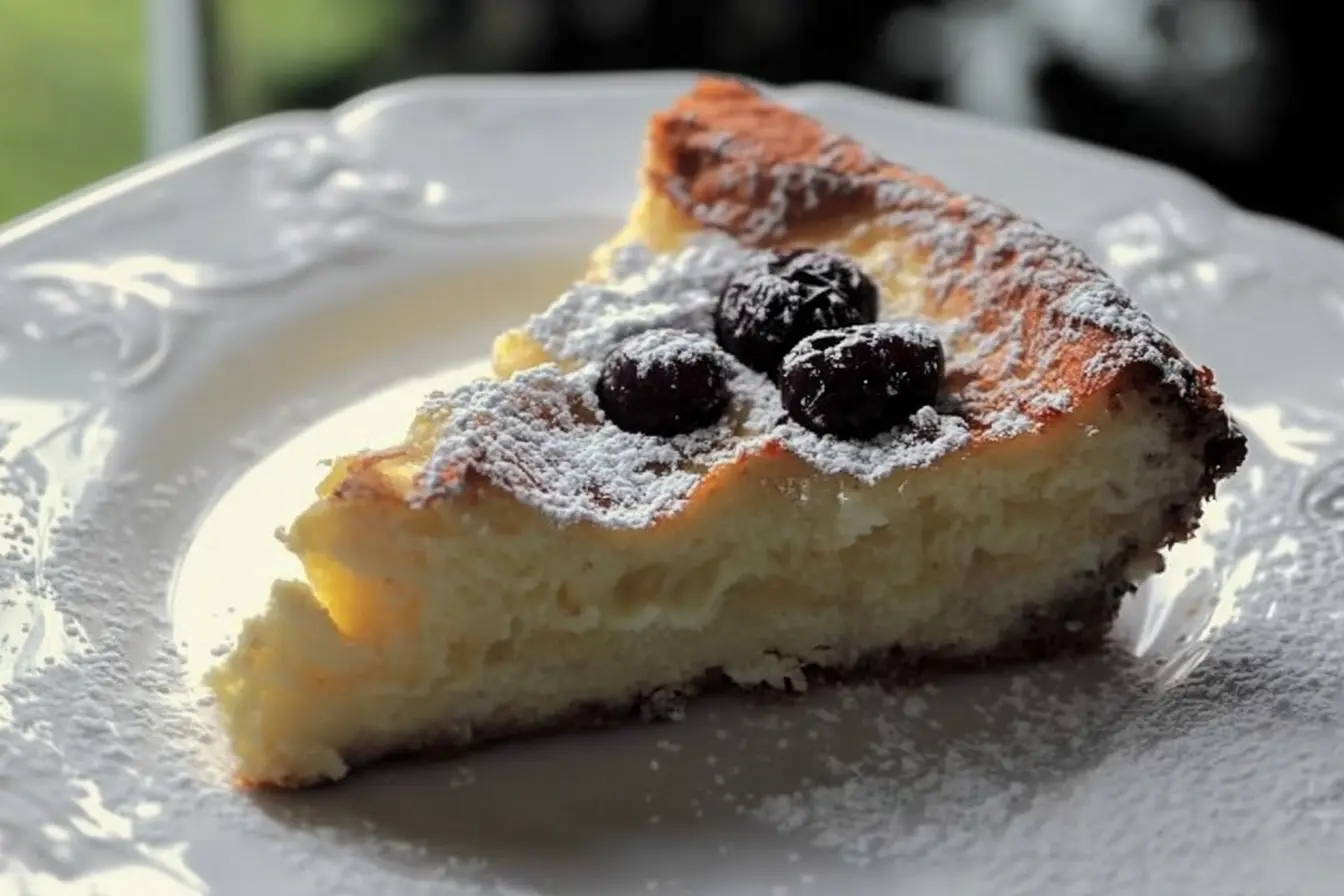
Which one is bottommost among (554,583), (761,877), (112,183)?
(761,877)

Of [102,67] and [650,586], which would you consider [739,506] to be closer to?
[650,586]

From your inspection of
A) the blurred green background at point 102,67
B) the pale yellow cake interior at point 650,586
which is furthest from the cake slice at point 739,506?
the blurred green background at point 102,67

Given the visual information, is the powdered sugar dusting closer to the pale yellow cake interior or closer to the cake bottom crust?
the pale yellow cake interior

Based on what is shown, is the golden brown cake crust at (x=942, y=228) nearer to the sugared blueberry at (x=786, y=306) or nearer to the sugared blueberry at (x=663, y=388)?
the sugared blueberry at (x=786, y=306)

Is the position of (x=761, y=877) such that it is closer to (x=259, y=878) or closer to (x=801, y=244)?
(x=259, y=878)

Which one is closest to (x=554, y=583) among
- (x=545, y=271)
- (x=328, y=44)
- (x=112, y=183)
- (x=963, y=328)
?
(x=963, y=328)

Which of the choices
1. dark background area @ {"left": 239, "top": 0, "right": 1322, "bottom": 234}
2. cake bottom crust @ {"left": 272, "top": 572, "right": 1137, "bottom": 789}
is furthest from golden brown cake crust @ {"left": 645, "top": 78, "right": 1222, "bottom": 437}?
dark background area @ {"left": 239, "top": 0, "right": 1322, "bottom": 234}
